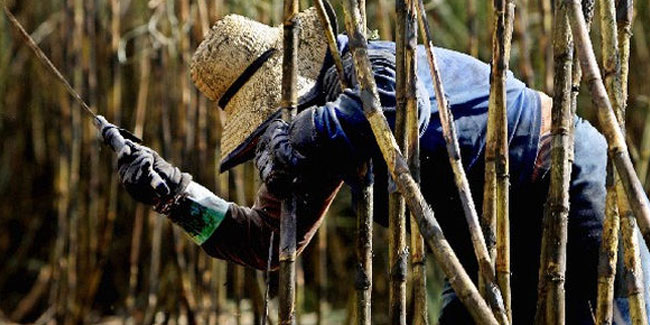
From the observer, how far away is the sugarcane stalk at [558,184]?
138 centimetres

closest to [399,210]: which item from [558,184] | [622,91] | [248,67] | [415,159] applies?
[415,159]

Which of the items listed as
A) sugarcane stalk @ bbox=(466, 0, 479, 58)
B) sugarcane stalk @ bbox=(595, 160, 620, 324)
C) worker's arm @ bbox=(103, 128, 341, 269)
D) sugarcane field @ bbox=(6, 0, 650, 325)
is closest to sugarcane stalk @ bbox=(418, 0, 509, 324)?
sugarcane field @ bbox=(6, 0, 650, 325)

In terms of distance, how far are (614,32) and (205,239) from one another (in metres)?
0.86

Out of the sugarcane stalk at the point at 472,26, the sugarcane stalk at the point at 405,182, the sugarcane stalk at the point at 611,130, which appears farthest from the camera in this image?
the sugarcane stalk at the point at 472,26

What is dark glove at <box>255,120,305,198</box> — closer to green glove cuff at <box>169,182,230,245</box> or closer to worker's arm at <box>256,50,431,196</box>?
worker's arm at <box>256,50,431,196</box>

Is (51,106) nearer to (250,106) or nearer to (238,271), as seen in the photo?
(238,271)

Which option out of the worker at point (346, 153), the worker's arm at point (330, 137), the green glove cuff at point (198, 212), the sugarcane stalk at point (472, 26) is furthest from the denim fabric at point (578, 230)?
the sugarcane stalk at point (472, 26)

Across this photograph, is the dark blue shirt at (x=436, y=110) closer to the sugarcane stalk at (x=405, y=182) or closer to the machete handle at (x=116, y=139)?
the sugarcane stalk at (x=405, y=182)

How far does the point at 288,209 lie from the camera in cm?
159

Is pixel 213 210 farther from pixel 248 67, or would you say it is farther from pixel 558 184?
pixel 558 184

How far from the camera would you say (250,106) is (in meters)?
1.84

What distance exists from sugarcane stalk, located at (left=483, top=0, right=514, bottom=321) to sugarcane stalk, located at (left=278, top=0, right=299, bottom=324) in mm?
245

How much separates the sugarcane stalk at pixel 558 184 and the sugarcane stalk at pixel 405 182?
15 cm

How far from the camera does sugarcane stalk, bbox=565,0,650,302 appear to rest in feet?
3.86
